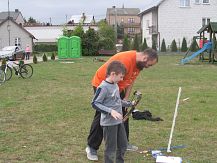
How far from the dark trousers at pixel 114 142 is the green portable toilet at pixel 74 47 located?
103ft

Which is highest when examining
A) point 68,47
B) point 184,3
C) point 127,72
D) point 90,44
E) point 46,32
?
point 184,3

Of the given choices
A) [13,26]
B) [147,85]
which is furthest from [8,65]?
[13,26]

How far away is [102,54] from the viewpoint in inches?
1537

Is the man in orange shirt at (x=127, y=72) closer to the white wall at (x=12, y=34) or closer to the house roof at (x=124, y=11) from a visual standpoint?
the white wall at (x=12, y=34)

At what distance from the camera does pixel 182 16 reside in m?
45.0

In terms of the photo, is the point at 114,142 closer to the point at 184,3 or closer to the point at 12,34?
the point at 184,3

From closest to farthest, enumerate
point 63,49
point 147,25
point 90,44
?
1. point 63,49
2. point 90,44
3. point 147,25

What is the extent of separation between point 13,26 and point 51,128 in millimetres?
43921

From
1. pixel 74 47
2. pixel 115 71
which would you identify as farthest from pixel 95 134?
pixel 74 47

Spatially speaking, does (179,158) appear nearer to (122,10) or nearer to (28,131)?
(28,131)

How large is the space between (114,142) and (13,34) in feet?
153

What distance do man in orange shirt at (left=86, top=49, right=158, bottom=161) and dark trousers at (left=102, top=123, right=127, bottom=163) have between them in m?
0.58

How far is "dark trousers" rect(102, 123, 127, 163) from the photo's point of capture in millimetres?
4562

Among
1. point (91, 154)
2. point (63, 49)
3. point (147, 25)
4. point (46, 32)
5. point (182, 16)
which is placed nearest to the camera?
point (91, 154)
